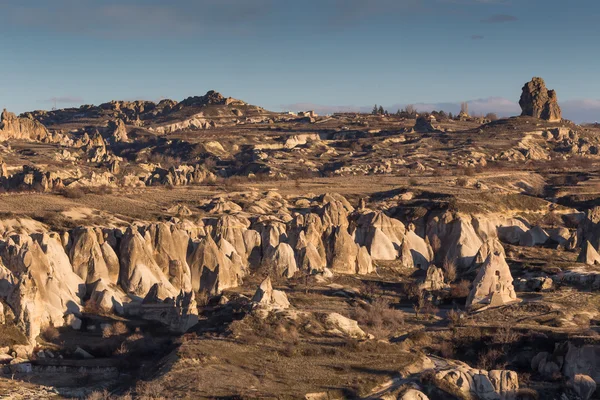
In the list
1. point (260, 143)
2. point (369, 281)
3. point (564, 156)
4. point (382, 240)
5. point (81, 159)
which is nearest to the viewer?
point (369, 281)

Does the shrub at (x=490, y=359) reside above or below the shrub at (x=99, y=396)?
below

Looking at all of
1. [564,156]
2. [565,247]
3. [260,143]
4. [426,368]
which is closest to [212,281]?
[426,368]

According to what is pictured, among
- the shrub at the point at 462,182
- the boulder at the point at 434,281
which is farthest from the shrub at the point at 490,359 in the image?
the shrub at the point at 462,182

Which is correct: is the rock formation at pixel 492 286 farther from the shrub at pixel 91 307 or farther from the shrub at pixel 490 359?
the shrub at pixel 91 307

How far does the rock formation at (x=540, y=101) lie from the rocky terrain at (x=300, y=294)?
84.6 metres

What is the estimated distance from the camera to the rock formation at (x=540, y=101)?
186 m

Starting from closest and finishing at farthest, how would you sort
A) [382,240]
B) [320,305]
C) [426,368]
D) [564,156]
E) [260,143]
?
[426,368], [320,305], [382,240], [564,156], [260,143]

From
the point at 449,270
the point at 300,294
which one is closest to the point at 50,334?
the point at 300,294

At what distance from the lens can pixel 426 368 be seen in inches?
1547

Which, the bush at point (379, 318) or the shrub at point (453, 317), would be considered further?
the shrub at point (453, 317)

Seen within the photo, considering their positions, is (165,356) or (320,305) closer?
(165,356)

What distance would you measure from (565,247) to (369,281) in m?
18.9

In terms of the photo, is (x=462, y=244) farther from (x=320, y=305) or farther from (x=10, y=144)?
(x=10, y=144)

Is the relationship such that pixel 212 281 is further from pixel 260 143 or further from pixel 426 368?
pixel 260 143
